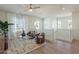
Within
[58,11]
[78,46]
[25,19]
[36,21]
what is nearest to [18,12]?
[25,19]

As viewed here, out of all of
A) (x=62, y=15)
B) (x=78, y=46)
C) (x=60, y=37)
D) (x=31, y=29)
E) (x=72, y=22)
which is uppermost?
(x=62, y=15)

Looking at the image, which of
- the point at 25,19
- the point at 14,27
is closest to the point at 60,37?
the point at 25,19

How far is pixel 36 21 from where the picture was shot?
2.55 m

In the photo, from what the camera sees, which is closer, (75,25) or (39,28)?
(75,25)

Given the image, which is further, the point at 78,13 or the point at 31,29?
the point at 31,29

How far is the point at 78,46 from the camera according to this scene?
→ 2.34 metres

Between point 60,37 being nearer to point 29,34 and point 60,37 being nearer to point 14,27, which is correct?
point 29,34

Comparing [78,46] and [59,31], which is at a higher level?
[59,31]

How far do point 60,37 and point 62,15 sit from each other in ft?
1.85
